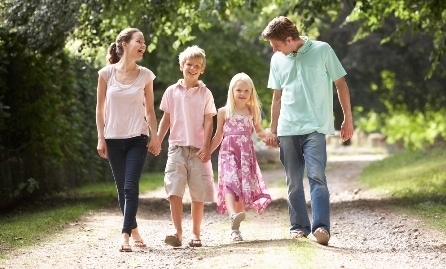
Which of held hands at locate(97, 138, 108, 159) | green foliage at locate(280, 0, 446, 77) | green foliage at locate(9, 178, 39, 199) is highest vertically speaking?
green foliage at locate(280, 0, 446, 77)

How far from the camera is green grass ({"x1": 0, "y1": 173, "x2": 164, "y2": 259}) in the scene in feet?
34.2

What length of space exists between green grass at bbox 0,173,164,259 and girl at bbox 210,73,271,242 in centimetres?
202

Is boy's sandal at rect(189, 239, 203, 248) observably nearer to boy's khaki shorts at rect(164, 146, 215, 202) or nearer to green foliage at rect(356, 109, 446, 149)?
boy's khaki shorts at rect(164, 146, 215, 202)

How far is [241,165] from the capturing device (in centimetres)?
993

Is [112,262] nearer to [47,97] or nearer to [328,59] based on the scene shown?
[328,59]

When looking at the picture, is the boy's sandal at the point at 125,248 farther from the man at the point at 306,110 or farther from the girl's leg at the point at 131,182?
the man at the point at 306,110

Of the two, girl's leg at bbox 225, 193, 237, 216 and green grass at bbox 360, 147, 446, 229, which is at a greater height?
girl's leg at bbox 225, 193, 237, 216

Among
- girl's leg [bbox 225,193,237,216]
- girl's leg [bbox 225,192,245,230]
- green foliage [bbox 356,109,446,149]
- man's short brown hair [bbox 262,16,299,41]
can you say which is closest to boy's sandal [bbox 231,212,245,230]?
girl's leg [bbox 225,192,245,230]

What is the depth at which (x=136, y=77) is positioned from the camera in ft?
30.6

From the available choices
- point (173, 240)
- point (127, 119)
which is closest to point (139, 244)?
point (173, 240)

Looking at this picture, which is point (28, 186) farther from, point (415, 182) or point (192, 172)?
point (415, 182)

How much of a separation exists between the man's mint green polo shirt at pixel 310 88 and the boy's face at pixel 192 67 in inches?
31.8

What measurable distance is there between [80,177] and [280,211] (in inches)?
244

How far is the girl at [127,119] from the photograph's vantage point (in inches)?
361
